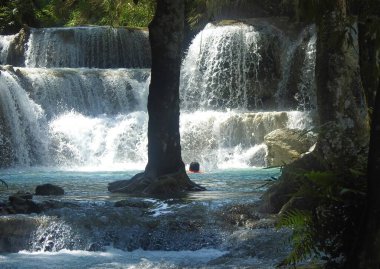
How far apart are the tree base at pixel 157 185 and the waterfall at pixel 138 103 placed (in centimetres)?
864

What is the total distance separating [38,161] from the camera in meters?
23.9

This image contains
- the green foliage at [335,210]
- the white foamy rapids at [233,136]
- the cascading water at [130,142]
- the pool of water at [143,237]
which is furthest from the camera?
the white foamy rapids at [233,136]

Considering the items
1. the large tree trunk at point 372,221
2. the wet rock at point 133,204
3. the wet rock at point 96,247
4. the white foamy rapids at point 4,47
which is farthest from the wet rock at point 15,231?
the white foamy rapids at point 4,47

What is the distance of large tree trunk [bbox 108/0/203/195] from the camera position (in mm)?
13562

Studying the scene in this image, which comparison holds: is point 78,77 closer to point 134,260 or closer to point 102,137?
point 102,137

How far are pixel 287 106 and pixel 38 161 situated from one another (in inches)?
363

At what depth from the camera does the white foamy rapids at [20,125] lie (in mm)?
23750

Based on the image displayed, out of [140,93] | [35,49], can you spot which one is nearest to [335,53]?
[140,93]

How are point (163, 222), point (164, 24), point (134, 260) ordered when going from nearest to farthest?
point (134, 260) < point (163, 222) < point (164, 24)

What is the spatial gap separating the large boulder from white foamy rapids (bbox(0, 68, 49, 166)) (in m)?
7.28

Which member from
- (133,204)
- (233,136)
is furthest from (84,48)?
(133,204)

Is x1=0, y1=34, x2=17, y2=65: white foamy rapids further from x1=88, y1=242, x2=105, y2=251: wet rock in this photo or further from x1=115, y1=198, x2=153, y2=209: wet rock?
x1=88, y1=242, x2=105, y2=251: wet rock

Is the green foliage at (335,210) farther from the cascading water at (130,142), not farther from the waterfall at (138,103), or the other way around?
the waterfall at (138,103)

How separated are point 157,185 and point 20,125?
1262 cm
